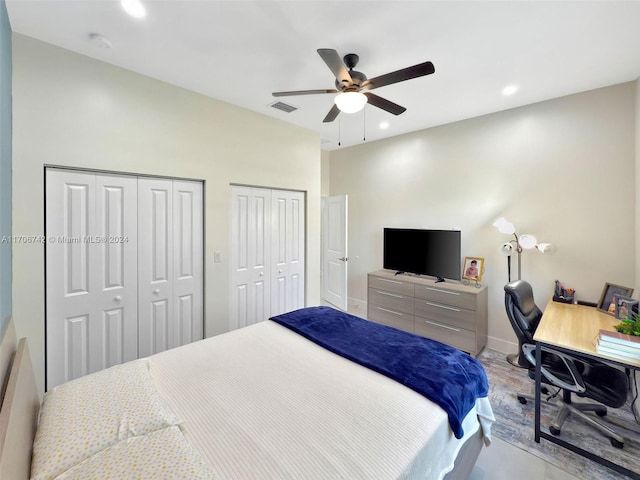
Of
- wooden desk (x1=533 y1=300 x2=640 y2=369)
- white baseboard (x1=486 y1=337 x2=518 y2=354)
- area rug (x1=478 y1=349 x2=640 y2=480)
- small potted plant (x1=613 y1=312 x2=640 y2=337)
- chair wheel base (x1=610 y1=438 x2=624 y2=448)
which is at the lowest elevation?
area rug (x1=478 y1=349 x2=640 y2=480)

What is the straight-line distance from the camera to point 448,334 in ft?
10.5

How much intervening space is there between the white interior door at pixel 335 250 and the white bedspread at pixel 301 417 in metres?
2.65

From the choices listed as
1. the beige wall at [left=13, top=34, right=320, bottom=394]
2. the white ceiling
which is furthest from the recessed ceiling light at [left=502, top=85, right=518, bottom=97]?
the beige wall at [left=13, top=34, right=320, bottom=394]

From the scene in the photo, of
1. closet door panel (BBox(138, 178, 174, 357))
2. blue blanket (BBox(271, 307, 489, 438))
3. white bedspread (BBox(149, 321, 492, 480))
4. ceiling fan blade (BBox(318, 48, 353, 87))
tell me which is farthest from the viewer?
closet door panel (BBox(138, 178, 174, 357))

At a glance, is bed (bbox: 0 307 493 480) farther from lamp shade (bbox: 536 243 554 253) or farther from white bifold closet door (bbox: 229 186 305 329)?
lamp shade (bbox: 536 243 554 253)

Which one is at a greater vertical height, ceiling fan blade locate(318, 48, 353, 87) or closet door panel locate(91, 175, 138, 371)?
ceiling fan blade locate(318, 48, 353, 87)

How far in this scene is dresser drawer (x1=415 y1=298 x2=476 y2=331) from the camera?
3059mm

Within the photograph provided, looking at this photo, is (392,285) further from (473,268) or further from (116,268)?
(116,268)

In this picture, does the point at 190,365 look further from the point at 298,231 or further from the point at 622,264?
the point at 622,264

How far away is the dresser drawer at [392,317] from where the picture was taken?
356 cm

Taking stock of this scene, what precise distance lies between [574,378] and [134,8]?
368 cm

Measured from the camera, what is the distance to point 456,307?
124 inches

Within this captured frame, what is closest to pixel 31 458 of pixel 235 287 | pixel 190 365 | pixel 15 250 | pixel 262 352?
pixel 190 365

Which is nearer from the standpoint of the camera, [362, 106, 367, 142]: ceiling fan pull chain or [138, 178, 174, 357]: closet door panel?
[138, 178, 174, 357]: closet door panel
